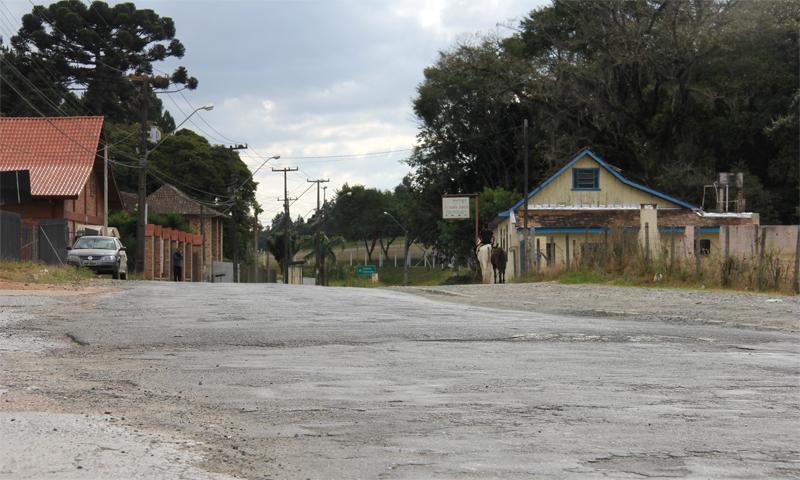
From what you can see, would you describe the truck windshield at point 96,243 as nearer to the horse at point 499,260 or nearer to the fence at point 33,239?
the fence at point 33,239

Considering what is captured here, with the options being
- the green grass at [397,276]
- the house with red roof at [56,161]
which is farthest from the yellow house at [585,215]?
the green grass at [397,276]

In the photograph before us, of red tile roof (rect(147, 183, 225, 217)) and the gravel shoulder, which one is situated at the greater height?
red tile roof (rect(147, 183, 225, 217))

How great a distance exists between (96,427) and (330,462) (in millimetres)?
1678

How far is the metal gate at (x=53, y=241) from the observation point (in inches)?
1506

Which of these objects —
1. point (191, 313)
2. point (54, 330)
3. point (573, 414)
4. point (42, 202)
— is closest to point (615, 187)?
point (42, 202)

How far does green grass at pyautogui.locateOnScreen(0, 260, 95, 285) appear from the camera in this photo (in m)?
24.8

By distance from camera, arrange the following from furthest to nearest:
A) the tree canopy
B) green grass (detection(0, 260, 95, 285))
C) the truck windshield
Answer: the tree canopy
the truck windshield
green grass (detection(0, 260, 95, 285))

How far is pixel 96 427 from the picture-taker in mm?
6527

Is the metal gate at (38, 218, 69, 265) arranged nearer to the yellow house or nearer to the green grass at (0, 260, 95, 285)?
the green grass at (0, 260, 95, 285)

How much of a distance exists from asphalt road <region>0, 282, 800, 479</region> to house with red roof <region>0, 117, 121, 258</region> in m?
34.5

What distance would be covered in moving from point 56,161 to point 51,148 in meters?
0.98

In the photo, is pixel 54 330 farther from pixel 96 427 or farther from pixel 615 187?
pixel 615 187

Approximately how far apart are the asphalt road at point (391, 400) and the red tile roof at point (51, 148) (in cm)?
3571

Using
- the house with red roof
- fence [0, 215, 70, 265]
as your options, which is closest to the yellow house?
fence [0, 215, 70, 265]
